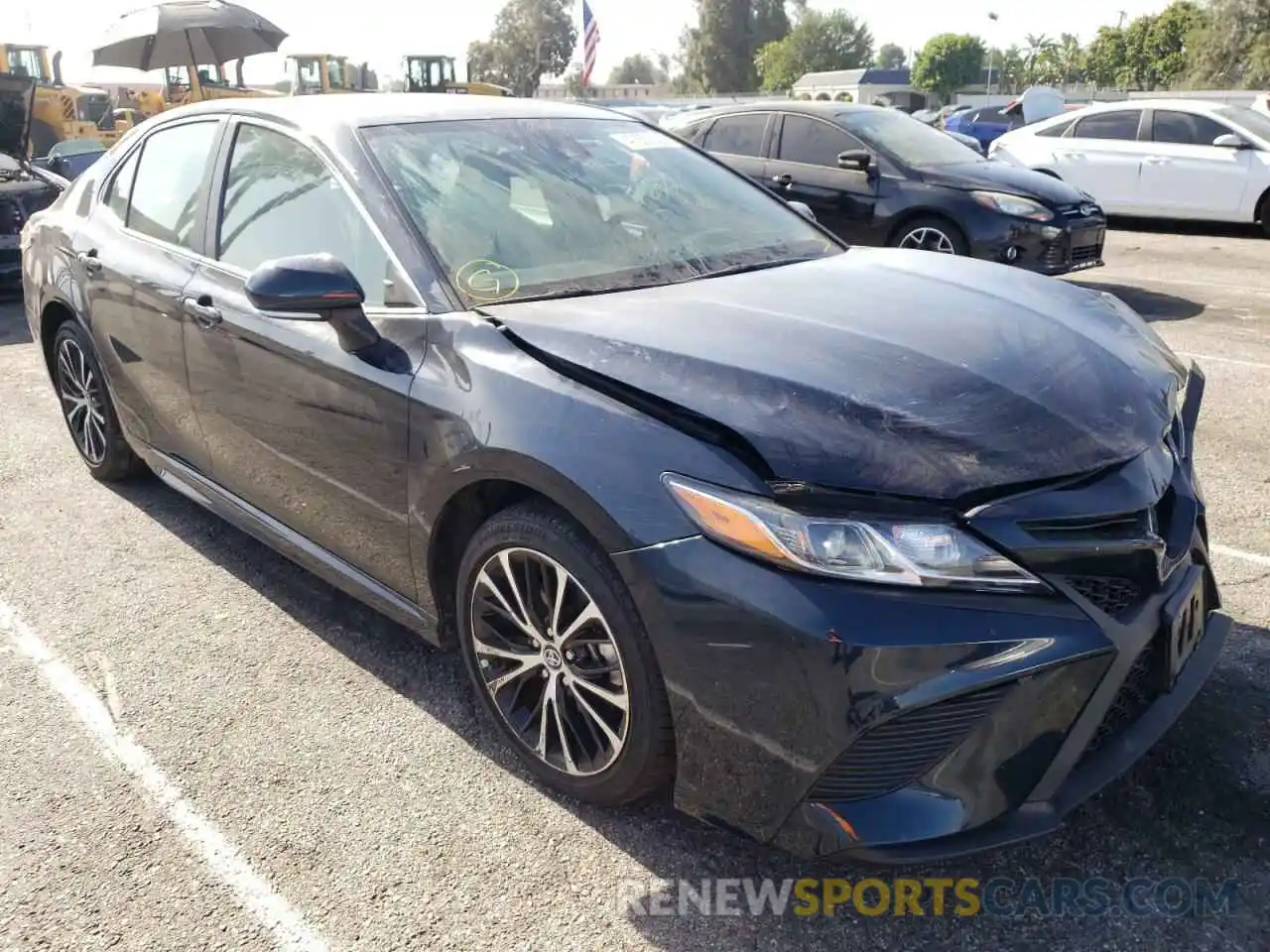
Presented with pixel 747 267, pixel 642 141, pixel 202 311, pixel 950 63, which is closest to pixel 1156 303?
pixel 642 141

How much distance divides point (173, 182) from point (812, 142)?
628 centimetres

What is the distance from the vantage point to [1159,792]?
2441 millimetres

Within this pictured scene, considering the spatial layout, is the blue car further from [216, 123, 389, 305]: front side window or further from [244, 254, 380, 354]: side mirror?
[244, 254, 380, 354]: side mirror

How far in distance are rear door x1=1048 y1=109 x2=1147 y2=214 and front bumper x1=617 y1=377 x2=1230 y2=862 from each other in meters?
11.9

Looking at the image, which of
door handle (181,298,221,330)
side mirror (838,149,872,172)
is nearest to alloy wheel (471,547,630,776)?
door handle (181,298,221,330)

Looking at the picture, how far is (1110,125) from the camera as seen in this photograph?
41.3 feet

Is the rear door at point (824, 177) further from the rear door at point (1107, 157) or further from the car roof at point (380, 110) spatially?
the rear door at point (1107, 157)

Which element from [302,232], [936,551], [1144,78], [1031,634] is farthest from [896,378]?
[1144,78]

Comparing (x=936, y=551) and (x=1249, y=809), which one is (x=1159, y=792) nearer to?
(x=1249, y=809)

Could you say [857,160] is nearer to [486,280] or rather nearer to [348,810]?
[486,280]

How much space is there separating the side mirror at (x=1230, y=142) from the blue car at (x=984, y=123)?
17.0 metres

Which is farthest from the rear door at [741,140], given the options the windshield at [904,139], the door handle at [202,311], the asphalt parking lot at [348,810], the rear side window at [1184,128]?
the door handle at [202,311]

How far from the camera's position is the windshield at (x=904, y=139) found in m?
8.55

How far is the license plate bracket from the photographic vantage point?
207cm
